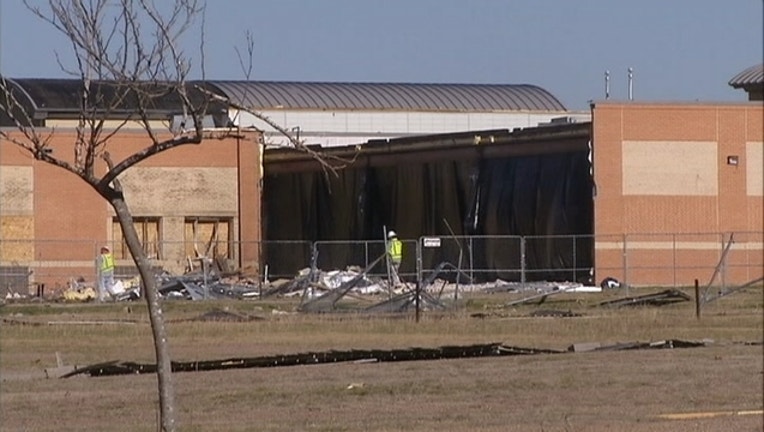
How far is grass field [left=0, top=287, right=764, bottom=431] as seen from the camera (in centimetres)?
1767

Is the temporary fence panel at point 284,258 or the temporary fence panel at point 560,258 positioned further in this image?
the temporary fence panel at point 284,258

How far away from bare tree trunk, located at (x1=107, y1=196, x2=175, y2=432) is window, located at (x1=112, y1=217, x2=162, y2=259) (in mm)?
46117

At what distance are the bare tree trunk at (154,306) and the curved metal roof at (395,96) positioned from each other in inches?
2346

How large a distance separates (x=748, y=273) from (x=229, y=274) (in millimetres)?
17612

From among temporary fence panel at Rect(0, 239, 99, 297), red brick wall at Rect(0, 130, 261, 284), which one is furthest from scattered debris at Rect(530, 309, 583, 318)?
red brick wall at Rect(0, 130, 261, 284)

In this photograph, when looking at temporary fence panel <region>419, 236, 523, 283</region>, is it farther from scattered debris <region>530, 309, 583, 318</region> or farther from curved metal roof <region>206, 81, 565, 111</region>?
curved metal roof <region>206, 81, 565, 111</region>

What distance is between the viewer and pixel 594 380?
21.8 metres

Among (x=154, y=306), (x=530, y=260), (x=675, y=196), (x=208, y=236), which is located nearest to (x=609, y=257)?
(x=530, y=260)

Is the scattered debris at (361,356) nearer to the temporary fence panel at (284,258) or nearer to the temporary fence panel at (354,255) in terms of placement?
the temporary fence panel at (354,255)

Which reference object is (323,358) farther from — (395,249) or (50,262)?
(50,262)

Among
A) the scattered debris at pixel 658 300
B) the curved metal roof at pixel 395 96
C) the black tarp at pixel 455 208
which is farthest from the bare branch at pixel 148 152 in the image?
the curved metal roof at pixel 395 96

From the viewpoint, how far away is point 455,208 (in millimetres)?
58594

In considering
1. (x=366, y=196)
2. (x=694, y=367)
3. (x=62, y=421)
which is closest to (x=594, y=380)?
(x=694, y=367)

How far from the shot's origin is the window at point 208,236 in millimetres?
61688
